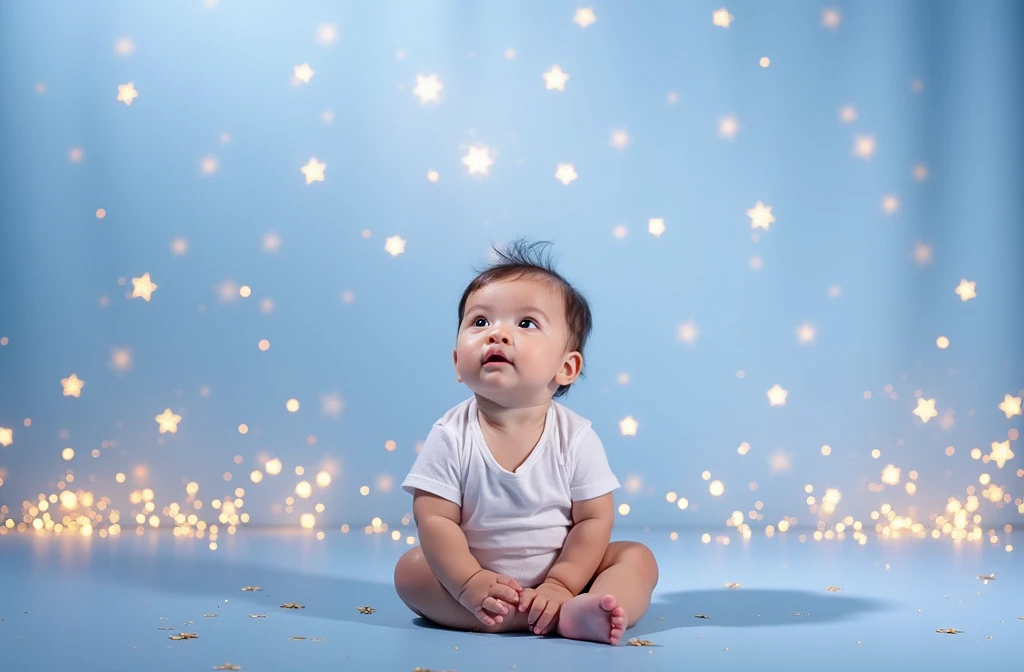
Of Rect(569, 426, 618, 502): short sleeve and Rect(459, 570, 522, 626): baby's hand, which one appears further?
Rect(569, 426, 618, 502): short sleeve

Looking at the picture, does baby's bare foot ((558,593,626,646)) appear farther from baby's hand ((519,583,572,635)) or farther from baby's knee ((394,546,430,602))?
baby's knee ((394,546,430,602))

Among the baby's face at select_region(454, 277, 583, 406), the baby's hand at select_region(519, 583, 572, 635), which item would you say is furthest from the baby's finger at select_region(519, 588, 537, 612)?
the baby's face at select_region(454, 277, 583, 406)

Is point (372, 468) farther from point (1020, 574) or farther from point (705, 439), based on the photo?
point (1020, 574)

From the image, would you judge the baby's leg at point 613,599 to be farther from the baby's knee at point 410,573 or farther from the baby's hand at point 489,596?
the baby's knee at point 410,573

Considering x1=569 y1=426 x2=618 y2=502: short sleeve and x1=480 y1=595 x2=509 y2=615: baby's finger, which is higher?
x1=569 y1=426 x2=618 y2=502: short sleeve

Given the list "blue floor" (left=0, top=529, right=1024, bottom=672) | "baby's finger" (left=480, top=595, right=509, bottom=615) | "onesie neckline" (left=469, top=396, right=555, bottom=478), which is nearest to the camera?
"blue floor" (left=0, top=529, right=1024, bottom=672)

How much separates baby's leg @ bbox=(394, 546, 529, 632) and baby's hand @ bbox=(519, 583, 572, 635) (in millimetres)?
17

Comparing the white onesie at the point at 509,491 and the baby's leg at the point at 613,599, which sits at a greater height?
the white onesie at the point at 509,491

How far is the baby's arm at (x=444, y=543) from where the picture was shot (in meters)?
1.28

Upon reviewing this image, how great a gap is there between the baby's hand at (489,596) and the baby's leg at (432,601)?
21mm

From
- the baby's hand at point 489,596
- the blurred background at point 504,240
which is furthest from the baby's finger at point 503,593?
the blurred background at point 504,240

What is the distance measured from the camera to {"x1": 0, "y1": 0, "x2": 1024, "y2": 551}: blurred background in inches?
98.6

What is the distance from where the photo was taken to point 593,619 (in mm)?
1204

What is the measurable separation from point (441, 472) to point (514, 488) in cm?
10
